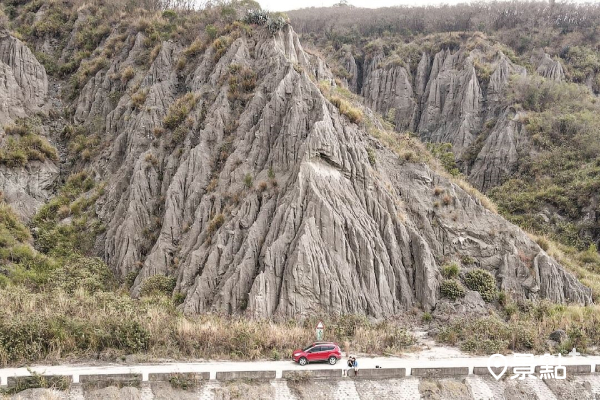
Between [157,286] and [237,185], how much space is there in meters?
6.27

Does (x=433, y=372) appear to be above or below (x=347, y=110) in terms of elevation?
below

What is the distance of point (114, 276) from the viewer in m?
23.9

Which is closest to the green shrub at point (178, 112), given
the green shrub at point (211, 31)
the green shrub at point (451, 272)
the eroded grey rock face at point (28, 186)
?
the green shrub at point (211, 31)

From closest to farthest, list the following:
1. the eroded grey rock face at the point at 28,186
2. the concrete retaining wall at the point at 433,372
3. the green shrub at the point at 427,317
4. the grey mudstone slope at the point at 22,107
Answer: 1. the concrete retaining wall at the point at 433,372
2. the green shrub at the point at 427,317
3. the eroded grey rock face at the point at 28,186
4. the grey mudstone slope at the point at 22,107

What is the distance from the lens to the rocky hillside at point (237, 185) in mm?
21359

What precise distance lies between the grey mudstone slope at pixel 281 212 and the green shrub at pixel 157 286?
0.63m

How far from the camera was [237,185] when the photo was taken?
24641 mm

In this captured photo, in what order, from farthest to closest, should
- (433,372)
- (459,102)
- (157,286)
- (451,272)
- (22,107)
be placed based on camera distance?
1. (459,102)
2. (22,107)
3. (451,272)
4. (157,286)
5. (433,372)

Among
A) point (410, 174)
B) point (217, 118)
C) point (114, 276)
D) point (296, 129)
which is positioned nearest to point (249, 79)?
point (217, 118)

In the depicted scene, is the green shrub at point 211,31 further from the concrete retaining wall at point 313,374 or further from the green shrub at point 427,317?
the concrete retaining wall at point 313,374

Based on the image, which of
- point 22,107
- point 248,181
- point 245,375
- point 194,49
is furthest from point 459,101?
point 245,375

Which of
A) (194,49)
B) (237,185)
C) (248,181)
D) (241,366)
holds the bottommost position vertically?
(241,366)

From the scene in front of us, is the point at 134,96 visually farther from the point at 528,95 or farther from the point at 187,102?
the point at 528,95

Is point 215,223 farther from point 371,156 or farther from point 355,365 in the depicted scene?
point 355,365
